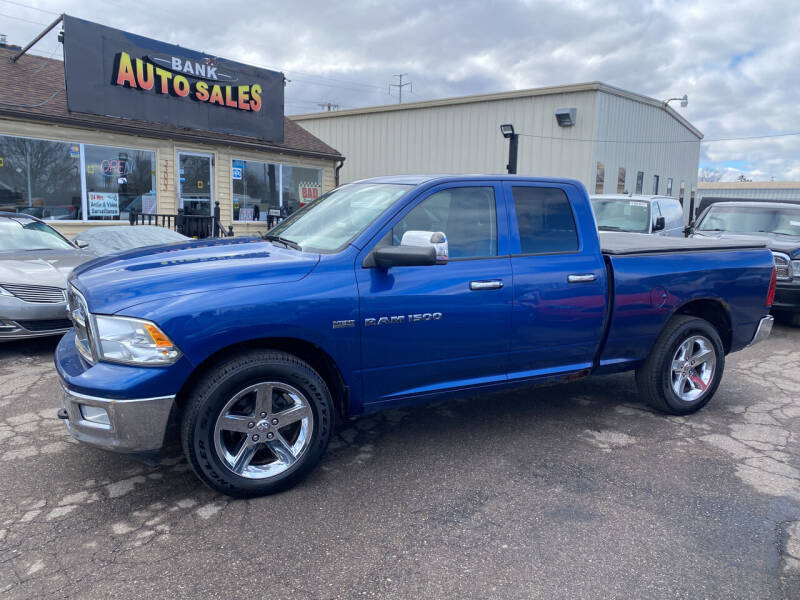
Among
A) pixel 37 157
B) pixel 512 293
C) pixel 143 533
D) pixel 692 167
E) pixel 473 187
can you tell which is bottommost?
pixel 143 533

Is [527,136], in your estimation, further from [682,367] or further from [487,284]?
[487,284]

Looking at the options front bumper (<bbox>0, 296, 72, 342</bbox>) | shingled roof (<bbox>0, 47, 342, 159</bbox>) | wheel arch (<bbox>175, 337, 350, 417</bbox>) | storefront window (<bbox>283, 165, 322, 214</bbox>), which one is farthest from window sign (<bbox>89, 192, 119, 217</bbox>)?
wheel arch (<bbox>175, 337, 350, 417</bbox>)

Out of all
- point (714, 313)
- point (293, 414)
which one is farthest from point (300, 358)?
point (714, 313)

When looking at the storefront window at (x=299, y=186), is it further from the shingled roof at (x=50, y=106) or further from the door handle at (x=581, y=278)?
the door handle at (x=581, y=278)

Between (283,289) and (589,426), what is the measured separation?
265 cm

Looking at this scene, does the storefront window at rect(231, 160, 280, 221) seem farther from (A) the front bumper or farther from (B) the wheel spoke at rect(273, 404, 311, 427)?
(B) the wheel spoke at rect(273, 404, 311, 427)

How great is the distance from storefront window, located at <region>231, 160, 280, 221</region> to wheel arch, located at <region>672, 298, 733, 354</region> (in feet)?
39.7

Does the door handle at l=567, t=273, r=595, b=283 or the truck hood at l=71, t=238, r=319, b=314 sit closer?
the truck hood at l=71, t=238, r=319, b=314

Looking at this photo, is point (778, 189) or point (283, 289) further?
point (778, 189)

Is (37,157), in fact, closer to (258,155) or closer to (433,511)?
(258,155)

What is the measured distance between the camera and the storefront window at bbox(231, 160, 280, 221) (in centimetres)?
1513

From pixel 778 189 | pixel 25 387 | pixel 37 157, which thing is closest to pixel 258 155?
pixel 37 157

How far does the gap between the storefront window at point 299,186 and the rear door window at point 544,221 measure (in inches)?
489

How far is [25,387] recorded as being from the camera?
5105 mm
